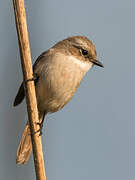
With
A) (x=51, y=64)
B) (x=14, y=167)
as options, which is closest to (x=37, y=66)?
(x=51, y=64)

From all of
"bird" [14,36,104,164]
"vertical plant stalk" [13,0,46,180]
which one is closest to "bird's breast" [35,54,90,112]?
"bird" [14,36,104,164]

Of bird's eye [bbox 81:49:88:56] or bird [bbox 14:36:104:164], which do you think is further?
bird's eye [bbox 81:49:88:56]

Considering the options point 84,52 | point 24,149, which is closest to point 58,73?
point 84,52

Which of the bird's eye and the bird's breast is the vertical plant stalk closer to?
the bird's breast

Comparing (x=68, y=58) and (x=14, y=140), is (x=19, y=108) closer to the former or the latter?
(x=14, y=140)

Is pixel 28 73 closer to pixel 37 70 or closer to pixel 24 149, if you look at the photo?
pixel 37 70
